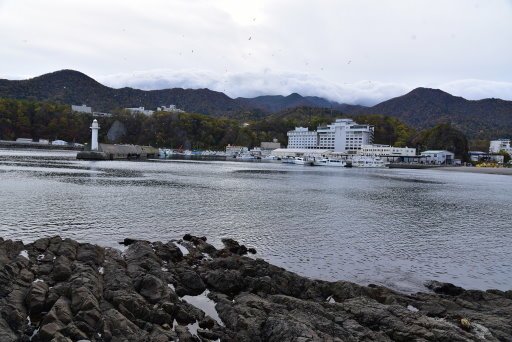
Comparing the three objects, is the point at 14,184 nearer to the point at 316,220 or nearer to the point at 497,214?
the point at 316,220

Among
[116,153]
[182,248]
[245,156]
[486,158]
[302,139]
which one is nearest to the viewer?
[182,248]

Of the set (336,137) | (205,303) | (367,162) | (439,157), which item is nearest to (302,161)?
(367,162)

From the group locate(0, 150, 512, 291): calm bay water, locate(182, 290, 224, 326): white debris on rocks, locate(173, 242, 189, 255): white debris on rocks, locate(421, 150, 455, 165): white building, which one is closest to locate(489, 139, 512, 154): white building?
locate(421, 150, 455, 165): white building

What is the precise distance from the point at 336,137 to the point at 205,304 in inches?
5606

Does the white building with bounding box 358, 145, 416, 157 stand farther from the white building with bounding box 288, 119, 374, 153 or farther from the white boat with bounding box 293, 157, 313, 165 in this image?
the white boat with bounding box 293, 157, 313, 165

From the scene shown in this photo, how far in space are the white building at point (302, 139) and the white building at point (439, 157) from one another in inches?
1654

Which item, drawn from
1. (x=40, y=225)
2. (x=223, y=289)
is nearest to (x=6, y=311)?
(x=223, y=289)

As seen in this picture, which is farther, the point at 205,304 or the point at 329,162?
the point at 329,162

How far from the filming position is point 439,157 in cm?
12350

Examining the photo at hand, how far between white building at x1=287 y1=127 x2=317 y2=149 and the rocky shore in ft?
469

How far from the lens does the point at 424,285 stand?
1405 cm

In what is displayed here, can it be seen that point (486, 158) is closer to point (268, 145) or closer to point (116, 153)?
point (268, 145)

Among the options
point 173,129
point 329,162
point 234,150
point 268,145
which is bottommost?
point 329,162

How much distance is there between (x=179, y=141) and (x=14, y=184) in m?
122
